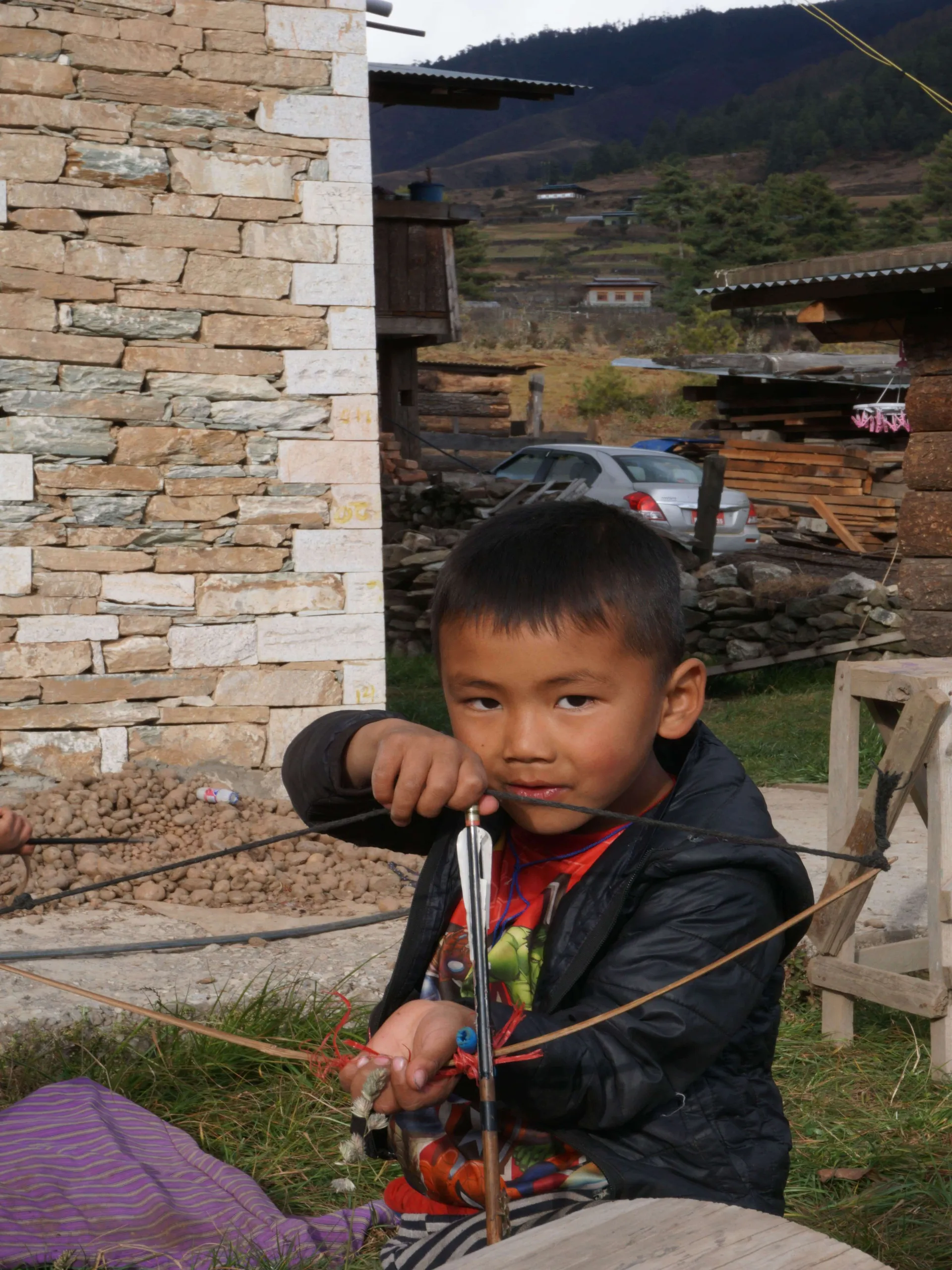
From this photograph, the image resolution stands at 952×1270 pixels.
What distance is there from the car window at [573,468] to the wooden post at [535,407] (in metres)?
9.77

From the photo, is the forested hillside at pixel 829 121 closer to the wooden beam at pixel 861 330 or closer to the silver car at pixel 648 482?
the silver car at pixel 648 482

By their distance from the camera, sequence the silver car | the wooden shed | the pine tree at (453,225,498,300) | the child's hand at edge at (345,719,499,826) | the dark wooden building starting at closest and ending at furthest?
1. the child's hand at edge at (345,719,499,826)
2. the wooden shed
3. the dark wooden building
4. the silver car
5. the pine tree at (453,225,498,300)

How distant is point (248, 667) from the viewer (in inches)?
238

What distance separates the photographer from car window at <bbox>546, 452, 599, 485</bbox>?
15680 mm

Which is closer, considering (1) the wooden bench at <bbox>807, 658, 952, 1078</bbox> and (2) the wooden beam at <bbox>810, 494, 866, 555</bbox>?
(1) the wooden bench at <bbox>807, 658, 952, 1078</bbox>

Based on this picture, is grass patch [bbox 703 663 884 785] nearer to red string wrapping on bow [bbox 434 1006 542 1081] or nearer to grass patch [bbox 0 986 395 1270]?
grass patch [bbox 0 986 395 1270]

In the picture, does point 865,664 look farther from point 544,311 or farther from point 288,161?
point 544,311

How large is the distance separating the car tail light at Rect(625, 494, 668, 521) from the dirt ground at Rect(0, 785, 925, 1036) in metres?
9.36

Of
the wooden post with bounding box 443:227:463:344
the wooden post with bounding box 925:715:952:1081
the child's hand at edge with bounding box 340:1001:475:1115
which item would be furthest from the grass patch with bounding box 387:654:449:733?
the child's hand at edge with bounding box 340:1001:475:1115

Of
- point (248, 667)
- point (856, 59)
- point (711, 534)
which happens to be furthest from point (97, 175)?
point (856, 59)

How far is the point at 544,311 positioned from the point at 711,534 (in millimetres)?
52278

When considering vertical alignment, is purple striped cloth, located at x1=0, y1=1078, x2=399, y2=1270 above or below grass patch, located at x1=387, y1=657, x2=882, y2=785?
above

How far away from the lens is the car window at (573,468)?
51.4 feet

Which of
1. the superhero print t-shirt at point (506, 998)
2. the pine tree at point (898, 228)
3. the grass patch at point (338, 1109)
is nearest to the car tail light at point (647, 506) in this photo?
the grass patch at point (338, 1109)
